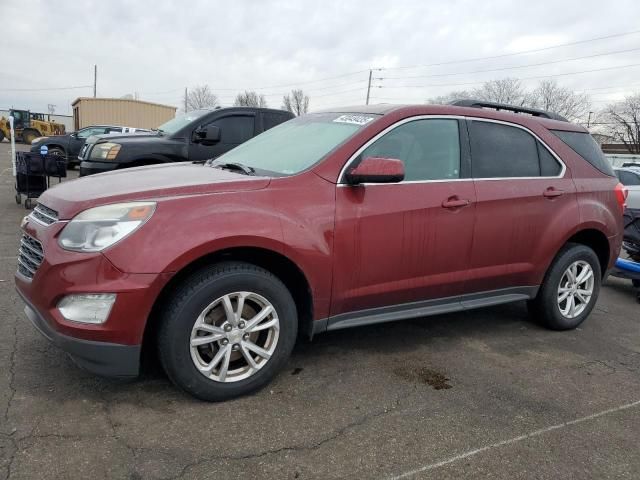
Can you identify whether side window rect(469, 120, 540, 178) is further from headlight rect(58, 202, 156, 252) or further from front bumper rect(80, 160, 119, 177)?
front bumper rect(80, 160, 119, 177)

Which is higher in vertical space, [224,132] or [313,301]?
[224,132]

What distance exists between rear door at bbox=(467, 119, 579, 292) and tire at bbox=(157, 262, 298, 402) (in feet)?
5.19

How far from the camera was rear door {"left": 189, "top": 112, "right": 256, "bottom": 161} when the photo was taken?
7581 millimetres

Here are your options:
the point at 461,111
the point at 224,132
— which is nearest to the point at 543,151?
the point at 461,111

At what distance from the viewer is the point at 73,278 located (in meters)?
2.54

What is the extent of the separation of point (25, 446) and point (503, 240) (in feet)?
10.6

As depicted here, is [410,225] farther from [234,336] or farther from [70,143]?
[70,143]

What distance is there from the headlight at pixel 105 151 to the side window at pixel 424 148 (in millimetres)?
4912

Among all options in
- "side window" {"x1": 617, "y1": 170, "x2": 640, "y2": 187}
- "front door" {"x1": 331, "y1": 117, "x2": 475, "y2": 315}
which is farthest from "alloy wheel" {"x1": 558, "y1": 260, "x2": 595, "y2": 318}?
"side window" {"x1": 617, "y1": 170, "x2": 640, "y2": 187}

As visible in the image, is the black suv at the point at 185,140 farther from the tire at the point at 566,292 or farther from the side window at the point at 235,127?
the tire at the point at 566,292

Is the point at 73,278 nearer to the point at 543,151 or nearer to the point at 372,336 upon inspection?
the point at 372,336

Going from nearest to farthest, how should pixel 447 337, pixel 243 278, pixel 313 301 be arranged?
1. pixel 243 278
2. pixel 313 301
3. pixel 447 337

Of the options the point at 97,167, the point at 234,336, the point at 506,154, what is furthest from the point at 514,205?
the point at 97,167

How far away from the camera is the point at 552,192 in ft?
13.3
